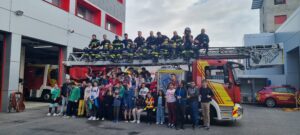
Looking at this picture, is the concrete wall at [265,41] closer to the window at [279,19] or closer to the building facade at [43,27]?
the window at [279,19]

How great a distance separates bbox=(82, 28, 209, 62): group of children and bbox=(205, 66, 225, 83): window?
93cm

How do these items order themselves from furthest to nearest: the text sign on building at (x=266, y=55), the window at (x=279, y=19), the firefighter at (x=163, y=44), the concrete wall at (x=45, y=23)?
the window at (x=279, y=19) < the concrete wall at (x=45, y=23) < the firefighter at (x=163, y=44) < the text sign on building at (x=266, y=55)

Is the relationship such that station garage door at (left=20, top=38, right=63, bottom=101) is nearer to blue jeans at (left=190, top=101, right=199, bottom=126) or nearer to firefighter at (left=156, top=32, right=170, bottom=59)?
firefighter at (left=156, top=32, right=170, bottom=59)

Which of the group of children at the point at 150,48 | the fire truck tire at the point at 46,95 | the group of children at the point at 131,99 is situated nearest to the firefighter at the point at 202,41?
the group of children at the point at 150,48

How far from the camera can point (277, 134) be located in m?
8.25

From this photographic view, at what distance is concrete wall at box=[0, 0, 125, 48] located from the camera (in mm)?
12336

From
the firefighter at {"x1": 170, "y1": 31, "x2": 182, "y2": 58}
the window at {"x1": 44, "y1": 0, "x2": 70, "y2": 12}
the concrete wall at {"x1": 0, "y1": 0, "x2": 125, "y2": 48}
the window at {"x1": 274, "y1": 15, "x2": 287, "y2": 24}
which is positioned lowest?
the firefighter at {"x1": 170, "y1": 31, "x2": 182, "y2": 58}

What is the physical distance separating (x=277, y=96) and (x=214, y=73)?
1077cm

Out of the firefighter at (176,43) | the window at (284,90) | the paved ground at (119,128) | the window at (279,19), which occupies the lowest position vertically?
the paved ground at (119,128)

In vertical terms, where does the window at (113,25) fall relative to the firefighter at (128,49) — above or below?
above

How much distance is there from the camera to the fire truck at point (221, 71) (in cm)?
946

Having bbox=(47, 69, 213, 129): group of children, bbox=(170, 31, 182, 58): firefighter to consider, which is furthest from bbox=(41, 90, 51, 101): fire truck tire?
bbox=(170, 31, 182, 58): firefighter

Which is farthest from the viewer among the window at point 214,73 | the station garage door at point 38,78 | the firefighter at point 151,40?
the station garage door at point 38,78

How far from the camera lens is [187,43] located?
10.5 metres
